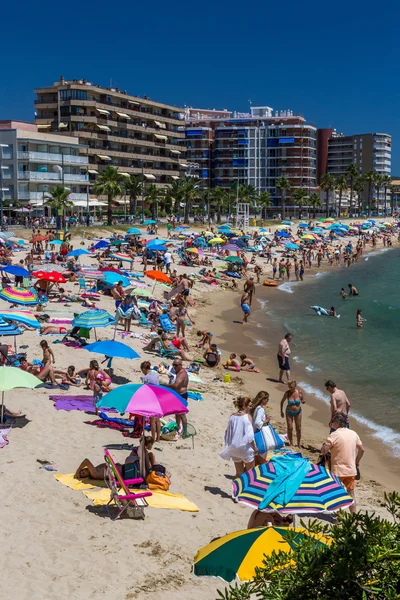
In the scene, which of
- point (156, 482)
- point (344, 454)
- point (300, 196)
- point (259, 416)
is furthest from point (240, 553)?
point (300, 196)

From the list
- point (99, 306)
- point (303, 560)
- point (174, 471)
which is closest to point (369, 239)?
point (99, 306)

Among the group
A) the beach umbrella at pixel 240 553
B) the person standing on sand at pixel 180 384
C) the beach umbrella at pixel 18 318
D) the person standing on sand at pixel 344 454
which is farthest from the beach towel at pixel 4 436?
the beach umbrella at pixel 240 553

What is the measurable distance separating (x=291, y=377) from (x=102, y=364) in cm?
626

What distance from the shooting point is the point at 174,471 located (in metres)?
10.7

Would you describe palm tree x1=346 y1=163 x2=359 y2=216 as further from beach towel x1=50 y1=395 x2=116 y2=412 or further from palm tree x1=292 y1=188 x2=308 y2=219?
beach towel x1=50 y1=395 x2=116 y2=412

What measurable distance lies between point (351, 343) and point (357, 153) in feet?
415

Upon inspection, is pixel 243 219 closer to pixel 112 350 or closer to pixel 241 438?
pixel 112 350

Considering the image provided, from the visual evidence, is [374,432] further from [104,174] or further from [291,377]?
[104,174]

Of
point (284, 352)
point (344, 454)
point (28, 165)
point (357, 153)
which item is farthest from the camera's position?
point (357, 153)

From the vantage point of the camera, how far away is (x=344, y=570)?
15.0 feet

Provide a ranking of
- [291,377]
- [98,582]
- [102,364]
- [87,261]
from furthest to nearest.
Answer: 1. [87,261]
2. [291,377]
3. [102,364]
4. [98,582]

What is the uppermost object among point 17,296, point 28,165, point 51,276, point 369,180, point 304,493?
point 369,180

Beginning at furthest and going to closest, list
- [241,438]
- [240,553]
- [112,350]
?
[112,350] < [241,438] < [240,553]

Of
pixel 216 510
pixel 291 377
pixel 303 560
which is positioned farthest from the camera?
pixel 291 377
